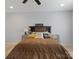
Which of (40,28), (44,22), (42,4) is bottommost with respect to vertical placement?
(40,28)

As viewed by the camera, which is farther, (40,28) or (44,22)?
(44,22)

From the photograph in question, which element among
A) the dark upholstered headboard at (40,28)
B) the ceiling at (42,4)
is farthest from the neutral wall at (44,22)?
the ceiling at (42,4)

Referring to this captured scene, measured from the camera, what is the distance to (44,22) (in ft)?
23.7

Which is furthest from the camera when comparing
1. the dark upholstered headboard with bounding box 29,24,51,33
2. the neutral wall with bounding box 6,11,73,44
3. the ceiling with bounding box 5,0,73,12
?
the neutral wall with bounding box 6,11,73,44

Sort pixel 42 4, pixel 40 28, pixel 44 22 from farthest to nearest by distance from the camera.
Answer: pixel 44 22
pixel 40 28
pixel 42 4

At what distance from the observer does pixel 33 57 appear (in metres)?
2.45

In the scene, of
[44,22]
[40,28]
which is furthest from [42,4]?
[44,22]

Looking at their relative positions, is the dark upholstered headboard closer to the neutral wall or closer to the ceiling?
the neutral wall

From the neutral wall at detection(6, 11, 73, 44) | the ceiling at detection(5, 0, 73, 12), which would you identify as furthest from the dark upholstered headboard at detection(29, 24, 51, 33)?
the ceiling at detection(5, 0, 73, 12)

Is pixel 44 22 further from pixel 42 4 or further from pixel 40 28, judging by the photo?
pixel 42 4

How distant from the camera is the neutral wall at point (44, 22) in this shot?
711 centimetres

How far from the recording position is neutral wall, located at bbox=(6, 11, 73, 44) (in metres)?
7.11

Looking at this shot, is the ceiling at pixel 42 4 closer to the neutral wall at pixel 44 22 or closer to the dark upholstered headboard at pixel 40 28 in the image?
the neutral wall at pixel 44 22
